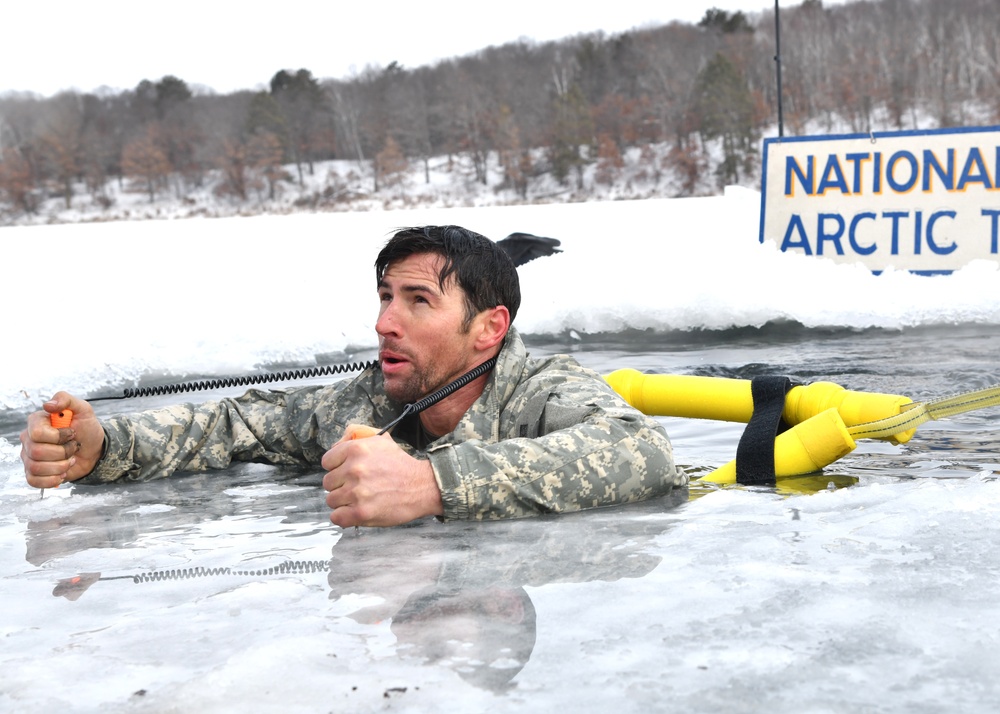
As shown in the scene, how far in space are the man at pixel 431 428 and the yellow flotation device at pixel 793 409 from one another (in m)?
0.46

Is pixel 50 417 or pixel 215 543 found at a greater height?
pixel 50 417

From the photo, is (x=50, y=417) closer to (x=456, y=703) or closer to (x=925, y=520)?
(x=456, y=703)

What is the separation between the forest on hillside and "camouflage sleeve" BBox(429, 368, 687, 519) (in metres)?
60.8

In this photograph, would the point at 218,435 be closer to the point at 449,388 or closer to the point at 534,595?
the point at 449,388

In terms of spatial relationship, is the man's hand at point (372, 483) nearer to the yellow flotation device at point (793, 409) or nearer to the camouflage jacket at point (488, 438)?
the camouflage jacket at point (488, 438)

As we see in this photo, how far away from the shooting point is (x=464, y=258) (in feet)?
10.2

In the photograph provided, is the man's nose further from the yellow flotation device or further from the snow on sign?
the snow on sign

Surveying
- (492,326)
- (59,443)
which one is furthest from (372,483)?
(59,443)

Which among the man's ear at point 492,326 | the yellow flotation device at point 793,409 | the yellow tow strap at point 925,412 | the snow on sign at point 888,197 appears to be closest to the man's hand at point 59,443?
the man's ear at point 492,326

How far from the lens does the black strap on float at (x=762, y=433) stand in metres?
3.32

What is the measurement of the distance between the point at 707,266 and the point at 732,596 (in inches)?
250

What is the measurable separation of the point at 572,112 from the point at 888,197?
2597 inches

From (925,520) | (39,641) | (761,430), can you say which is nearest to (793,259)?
(761,430)

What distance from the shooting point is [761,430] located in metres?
3.42
